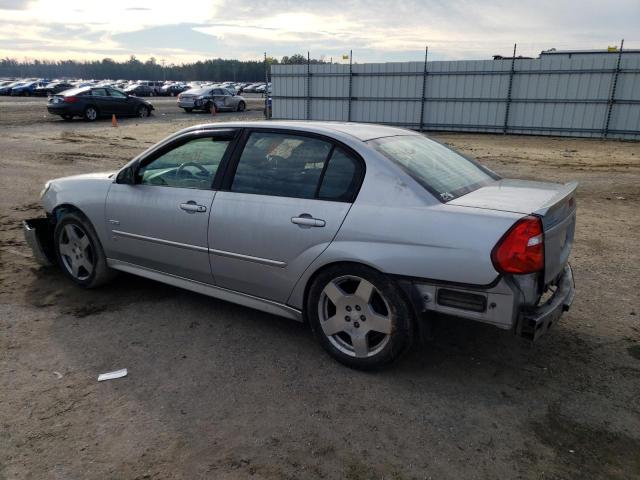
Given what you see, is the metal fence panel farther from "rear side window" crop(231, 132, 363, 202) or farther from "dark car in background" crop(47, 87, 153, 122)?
"rear side window" crop(231, 132, 363, 202)

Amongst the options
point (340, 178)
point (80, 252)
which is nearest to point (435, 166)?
point (340, 178)

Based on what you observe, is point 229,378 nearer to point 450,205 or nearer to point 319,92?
point 450,205

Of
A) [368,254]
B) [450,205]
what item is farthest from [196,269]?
[450,205]

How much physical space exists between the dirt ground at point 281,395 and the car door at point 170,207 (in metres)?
0.48

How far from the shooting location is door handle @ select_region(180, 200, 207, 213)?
3.81m

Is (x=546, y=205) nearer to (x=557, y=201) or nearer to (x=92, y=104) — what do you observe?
(x=557, y=201)

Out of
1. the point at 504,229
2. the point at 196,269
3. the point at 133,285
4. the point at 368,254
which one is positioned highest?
the point at 504,229

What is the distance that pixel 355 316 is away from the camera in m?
3.30

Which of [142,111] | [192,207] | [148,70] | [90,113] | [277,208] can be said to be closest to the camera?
[277,208]

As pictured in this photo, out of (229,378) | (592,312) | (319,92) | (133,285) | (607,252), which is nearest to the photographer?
(229,378)

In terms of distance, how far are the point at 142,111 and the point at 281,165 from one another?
25241mm

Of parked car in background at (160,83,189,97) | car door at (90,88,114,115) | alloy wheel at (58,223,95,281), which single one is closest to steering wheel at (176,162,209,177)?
alloy wheel at (58,223,95,281)

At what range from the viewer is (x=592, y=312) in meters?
4.31

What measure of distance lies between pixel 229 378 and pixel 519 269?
6.31 ft
